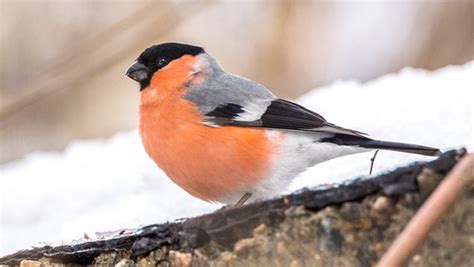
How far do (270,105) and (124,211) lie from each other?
0.79 m

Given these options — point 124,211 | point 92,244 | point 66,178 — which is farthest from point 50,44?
point 92,244

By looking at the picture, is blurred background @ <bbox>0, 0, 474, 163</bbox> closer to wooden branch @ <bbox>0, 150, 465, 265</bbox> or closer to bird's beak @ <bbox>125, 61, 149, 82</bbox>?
bird's beak @ <bbox>125, 61, 149, 82</bbox>

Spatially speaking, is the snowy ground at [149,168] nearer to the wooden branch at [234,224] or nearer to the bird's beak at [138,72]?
the bird's beak at [138,72]

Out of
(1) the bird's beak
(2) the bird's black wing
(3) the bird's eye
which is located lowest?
(2) the bird's black wing

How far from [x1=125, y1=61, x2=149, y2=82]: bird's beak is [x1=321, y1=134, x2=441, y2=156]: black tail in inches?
27.3

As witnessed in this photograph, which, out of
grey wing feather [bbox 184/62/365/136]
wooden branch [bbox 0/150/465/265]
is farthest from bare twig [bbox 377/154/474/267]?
grey wing feather [bbox 184/62/365/136]

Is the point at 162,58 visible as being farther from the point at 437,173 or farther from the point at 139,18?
the point at 437,173

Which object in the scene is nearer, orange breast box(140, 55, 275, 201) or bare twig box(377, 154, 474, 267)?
bare twig box(377, 154, 474, 267)

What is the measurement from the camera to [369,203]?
1712 mm

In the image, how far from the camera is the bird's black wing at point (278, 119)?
2806mm

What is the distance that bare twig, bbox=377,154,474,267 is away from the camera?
1323 mm

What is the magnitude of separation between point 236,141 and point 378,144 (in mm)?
439

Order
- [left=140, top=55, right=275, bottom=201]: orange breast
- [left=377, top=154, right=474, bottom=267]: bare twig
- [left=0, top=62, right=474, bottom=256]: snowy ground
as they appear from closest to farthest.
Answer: [left=377, top=154, right=474, bottom=267]: bare twig
[left=140, top=55, right=275, bottom=201]: orange breast
[left=0, top=62, right=474, bottom=256]: snowy ground

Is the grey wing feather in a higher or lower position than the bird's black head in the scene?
lower
